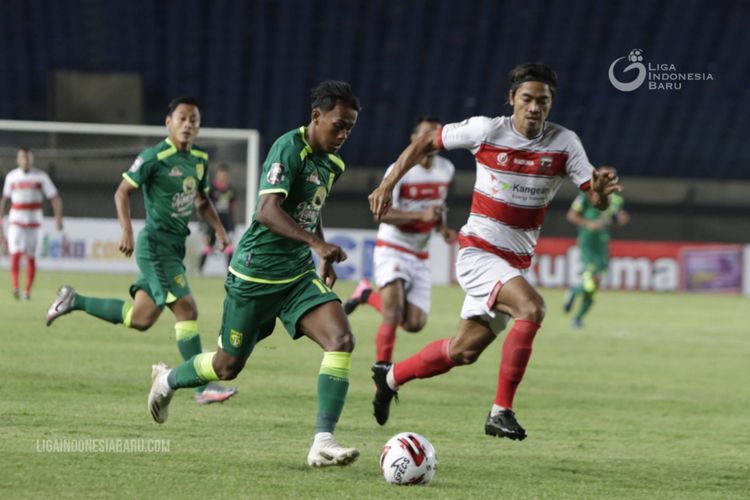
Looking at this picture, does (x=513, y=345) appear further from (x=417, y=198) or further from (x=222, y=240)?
(x=417, y=198)

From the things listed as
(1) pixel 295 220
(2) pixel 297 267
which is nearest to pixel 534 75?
(1) pixel 295 220

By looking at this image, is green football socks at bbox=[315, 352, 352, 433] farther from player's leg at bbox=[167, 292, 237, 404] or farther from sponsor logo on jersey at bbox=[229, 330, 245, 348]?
player's leg at bbox=[167, 292, 237, 404]

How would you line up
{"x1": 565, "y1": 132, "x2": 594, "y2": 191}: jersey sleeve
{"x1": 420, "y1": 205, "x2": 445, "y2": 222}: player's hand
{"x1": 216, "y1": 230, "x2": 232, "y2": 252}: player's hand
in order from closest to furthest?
1. {"x1": 565, "y1": 132, "x2": 594, "y2": 191}: jersey sleeve
2. {"x1": 216, "y1": 230, "x2": 232, "y2": 252}: player's hand
3. {"x1": 420, "y1": 205, "x2": 445, "y2": 222}: player's hand

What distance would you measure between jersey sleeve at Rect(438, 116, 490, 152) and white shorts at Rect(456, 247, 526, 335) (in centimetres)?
60

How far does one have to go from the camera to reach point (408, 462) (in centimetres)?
559

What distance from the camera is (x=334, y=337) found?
19.6 feet

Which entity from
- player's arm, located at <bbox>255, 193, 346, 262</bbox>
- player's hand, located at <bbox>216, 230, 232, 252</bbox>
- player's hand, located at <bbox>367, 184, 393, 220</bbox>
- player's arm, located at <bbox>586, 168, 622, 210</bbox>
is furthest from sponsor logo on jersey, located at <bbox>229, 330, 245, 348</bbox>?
player's hand, located at <bbox>216, 230, 232, 252</bbox>

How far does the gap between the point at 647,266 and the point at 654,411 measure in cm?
1705

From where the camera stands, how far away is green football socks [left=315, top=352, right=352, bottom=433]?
583cm

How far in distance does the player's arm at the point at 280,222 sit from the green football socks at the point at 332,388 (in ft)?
1.65

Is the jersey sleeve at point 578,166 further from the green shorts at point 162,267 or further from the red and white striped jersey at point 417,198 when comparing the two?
the red and white striped jersey at point 417,198

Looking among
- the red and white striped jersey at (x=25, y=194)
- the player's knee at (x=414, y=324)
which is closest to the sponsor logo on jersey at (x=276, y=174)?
the player's knee at (x=414, y=324)

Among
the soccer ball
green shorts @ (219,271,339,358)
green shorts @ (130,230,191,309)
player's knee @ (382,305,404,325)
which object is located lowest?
player's knee @ (382,305,404,325)

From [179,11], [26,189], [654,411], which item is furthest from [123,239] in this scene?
[179,11]
